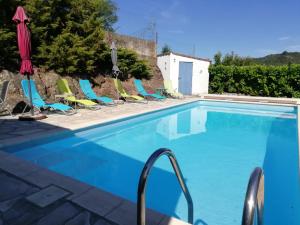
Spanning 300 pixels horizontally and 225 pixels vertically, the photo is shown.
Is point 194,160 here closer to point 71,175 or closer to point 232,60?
point 71,175

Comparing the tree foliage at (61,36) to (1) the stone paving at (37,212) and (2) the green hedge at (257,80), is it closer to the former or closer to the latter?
(1) the stone paving at (37,212)

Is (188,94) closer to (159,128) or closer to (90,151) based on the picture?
(159,128)

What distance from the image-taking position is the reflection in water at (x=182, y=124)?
313 inches

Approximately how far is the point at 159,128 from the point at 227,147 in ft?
8.79

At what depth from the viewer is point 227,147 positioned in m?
6.55

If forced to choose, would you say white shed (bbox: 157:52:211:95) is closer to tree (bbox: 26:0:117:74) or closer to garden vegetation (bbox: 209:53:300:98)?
garden vegetation (bbox: 209:53:300:98)

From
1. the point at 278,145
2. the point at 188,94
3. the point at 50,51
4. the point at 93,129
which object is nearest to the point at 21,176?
the point at 93,129

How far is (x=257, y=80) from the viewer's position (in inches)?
666

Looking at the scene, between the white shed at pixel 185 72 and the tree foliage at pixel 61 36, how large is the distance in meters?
5.24

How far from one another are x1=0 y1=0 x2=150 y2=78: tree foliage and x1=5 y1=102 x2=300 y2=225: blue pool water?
436 cm

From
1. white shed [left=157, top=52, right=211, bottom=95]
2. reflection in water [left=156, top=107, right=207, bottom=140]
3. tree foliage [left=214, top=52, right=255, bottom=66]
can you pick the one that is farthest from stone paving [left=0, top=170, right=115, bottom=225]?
tree foliage [left=214, top=52, right=255, bottom=66]

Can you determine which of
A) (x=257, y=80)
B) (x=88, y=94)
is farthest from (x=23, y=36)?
(x=257, y=80)

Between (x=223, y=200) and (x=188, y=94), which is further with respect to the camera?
(x=188, y=94)

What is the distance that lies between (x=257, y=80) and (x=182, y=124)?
1014 cm
